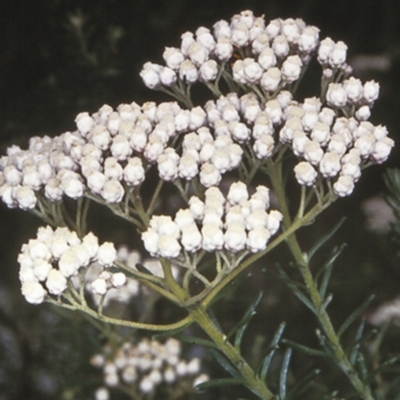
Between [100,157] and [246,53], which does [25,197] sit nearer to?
[100,157]

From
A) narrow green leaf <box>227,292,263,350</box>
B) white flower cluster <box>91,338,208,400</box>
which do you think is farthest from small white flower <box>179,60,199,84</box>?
white flower cluster <box>91,338,208,400</box>

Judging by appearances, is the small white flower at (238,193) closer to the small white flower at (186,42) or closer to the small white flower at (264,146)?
the small white flower at (264,146)

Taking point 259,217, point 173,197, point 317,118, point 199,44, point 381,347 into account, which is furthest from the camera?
point 173,197

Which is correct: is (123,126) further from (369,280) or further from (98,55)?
(369,280)

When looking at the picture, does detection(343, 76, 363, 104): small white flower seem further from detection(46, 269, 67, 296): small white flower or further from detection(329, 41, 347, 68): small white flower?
detection(46, 269, 67, 296): small white flower

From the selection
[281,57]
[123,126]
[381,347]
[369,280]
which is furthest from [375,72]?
[123,126]

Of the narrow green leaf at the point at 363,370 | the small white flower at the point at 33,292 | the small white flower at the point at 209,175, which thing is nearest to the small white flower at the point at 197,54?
the small white flower at the point at 209,175
